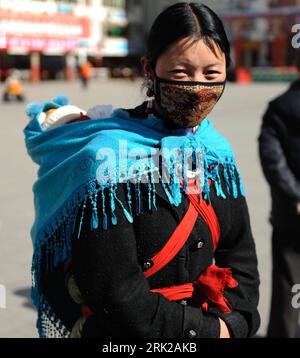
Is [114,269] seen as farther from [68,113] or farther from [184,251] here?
[68,113]

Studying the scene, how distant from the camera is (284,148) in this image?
3.08 m

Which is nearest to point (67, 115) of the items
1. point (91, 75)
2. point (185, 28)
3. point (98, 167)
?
point (98, 167)

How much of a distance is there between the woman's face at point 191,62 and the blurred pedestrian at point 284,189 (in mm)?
1536

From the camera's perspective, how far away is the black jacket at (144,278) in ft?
4.91

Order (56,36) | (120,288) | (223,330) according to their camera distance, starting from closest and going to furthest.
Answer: (120,288), (223,330), (56,36)

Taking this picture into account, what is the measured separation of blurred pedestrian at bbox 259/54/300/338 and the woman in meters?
1.37

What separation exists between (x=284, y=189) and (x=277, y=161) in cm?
14

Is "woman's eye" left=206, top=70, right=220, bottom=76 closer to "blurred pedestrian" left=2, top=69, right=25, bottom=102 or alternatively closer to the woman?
the woman

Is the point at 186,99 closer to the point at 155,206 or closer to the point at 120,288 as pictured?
the point at 155,206

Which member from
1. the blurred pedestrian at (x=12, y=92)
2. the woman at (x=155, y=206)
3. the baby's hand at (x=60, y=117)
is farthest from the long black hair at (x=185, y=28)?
the blurred pedestrian at (x=12, y=92)

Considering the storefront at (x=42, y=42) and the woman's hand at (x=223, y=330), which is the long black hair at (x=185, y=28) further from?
the storefront at (x=42, y=42)
